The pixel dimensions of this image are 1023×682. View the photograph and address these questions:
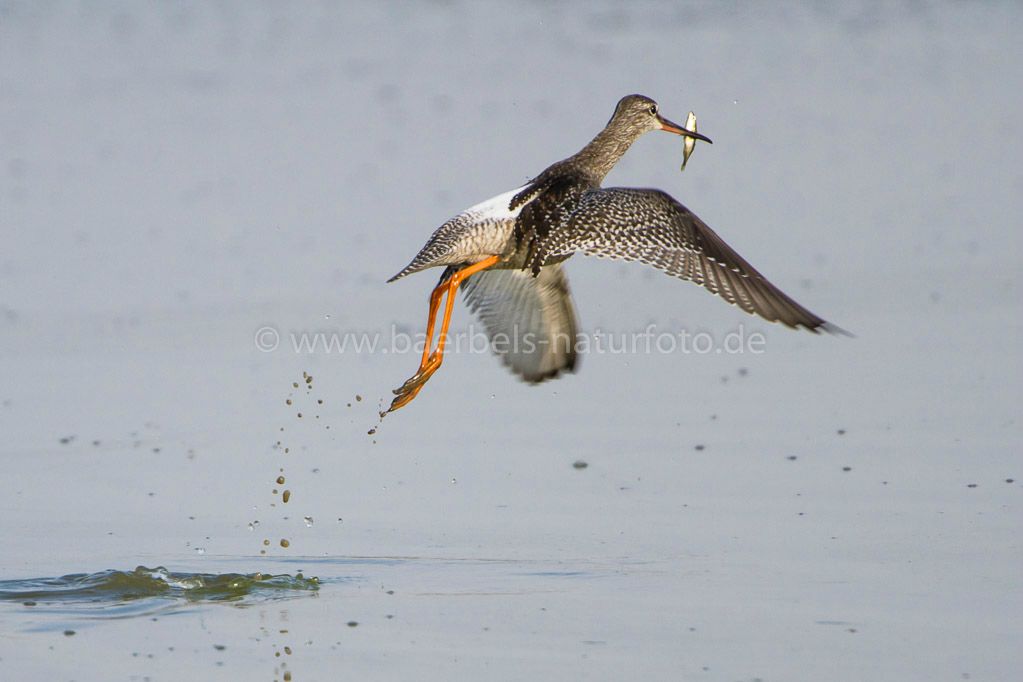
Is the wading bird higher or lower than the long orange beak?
lower

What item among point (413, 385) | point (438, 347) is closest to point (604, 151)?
point (438, 347)

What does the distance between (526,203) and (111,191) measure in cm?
523

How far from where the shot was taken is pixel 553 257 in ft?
24.4

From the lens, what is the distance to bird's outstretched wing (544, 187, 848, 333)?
6.76 meters

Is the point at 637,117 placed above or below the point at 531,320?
above

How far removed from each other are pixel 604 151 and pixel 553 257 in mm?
954

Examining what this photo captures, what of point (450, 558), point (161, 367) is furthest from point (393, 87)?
point (450, 558)

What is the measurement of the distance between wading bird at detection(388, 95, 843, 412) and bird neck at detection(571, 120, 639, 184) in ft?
0.09

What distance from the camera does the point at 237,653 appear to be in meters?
5.57

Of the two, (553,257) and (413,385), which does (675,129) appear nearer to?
(553,257)

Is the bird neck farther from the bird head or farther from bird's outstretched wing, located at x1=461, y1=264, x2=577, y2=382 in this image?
bird's outstretched wing, located at x1=461, y1=264, x2=577, y2=382

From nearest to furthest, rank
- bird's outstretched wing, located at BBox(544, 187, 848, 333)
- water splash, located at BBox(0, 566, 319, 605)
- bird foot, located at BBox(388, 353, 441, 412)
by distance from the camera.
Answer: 1. water splash, located at BBox(0, 566, 319, 605)
2. bird's outstretched wing, located at BBox(544, 187, 848, 333)
3. bird foot, located at BBox(388, 353, 441, 412)

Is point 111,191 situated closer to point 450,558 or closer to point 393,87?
point 393,87

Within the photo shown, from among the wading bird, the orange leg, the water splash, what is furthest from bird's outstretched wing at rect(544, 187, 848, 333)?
the water splash
